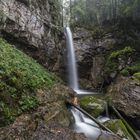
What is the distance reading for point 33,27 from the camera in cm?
1452

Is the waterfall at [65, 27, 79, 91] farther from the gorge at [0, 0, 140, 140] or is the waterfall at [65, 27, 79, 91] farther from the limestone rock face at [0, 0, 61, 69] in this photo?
the limestone rock face at [0, 0, 61, 69]

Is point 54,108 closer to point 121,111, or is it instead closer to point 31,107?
point 31,107

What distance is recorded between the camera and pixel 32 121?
664 cm

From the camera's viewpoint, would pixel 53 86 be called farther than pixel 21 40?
No

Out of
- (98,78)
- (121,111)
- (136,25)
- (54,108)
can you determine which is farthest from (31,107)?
(136,25)

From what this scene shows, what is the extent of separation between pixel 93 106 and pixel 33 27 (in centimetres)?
698

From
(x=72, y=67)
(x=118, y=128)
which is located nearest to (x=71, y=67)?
(x=72, y=67)

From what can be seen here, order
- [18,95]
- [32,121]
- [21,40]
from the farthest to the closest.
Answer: [21,40]
[18,95]
[32,121]

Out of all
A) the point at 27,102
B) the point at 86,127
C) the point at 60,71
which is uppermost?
the point at 60,71

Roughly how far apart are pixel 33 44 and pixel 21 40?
0.89 metres

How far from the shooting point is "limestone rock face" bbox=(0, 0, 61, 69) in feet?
42.5

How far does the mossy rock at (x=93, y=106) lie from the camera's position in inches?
410

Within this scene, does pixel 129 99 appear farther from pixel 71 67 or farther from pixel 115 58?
pixel 71 67

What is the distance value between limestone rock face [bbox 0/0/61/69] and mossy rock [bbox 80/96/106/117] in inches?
225
